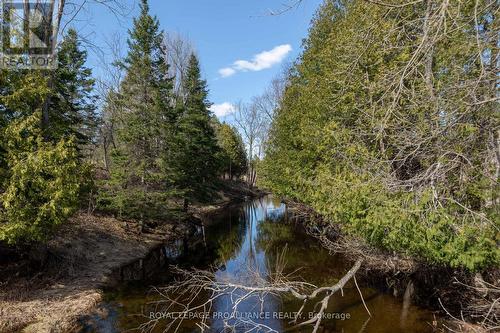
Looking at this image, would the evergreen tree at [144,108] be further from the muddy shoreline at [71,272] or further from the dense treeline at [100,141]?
the muddy shoreline at [71,272]

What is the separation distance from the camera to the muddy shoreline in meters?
8.27

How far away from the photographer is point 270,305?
9.78 meters

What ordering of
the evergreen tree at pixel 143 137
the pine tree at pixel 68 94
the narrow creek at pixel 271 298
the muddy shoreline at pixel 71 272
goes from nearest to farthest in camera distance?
the muddy shoreline at pixel 71 272
the narrow creek at pixel 271 298
the pine tree at pixel 68 94
the evergreen tree at pixel 143 137

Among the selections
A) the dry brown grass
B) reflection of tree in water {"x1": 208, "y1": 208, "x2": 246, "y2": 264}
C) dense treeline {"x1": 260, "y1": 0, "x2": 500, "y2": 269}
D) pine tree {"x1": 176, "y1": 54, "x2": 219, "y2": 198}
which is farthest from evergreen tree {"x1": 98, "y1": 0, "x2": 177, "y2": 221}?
dense treeline {"x1": 260, "y1": 0, "x2": 500, "y2": 269}

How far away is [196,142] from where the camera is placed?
23297 millimetres

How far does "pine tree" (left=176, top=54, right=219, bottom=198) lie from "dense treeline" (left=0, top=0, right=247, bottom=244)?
0.26 ft

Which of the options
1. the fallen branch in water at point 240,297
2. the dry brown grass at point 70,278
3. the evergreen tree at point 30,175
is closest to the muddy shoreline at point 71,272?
the dry brown grass at point 70,278

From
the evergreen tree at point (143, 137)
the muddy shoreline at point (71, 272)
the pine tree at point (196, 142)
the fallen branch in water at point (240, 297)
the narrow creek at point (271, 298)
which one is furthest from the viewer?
the pine tree at point (196, 142)

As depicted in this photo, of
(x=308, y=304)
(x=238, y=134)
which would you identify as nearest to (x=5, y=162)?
(x=308, y=304)

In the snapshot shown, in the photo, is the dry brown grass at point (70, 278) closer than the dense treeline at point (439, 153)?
No

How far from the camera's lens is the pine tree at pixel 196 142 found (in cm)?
2114

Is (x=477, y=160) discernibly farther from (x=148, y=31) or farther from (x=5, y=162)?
(x=148, y=31)

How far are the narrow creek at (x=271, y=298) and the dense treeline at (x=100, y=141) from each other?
299cm

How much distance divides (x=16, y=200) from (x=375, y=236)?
8610 millimetres
